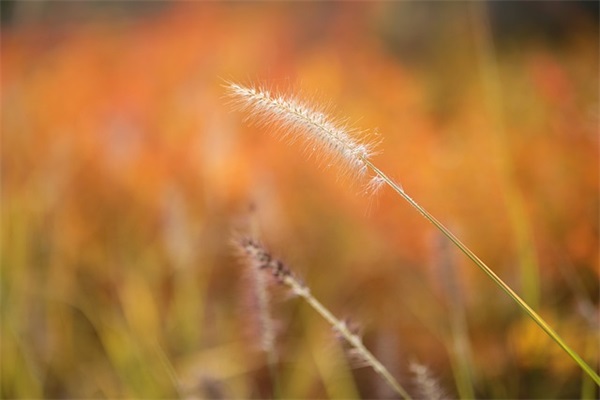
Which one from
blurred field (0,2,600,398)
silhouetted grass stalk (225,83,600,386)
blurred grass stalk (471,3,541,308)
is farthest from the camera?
blurred field (0,2,600,398)

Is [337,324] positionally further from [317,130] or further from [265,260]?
[317,130]

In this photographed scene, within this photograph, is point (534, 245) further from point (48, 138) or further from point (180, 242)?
point (48, 138)

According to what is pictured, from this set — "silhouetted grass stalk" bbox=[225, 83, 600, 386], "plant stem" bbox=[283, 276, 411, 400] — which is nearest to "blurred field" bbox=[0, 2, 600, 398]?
"plant stem" bbox=[283, 276, 411, 400]

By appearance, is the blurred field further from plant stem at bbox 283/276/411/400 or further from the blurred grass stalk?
plant stem at bbox 283/276/411/400

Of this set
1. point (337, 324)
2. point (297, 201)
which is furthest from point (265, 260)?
point (297, 201)

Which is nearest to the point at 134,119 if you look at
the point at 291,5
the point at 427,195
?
the point at 291,5

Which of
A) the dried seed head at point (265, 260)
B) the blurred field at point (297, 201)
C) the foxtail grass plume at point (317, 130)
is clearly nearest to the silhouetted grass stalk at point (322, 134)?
the foxtail grass plume at point (317, 130)

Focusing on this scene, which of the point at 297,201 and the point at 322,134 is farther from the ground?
the point at 297,201

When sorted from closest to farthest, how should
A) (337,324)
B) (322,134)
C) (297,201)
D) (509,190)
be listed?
(322,134), (337,324), (509,190), (297,201)

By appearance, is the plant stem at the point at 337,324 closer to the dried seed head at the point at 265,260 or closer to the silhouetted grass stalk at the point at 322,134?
the dried seed head at the point at 265,260
